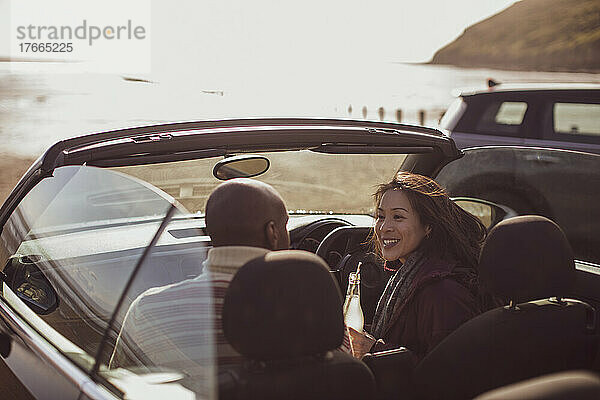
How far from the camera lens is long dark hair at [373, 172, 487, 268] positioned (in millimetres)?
2918

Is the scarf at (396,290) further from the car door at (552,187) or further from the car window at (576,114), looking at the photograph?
the car window at (576,114)

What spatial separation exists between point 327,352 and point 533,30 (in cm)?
8271

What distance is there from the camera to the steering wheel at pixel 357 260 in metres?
3.40

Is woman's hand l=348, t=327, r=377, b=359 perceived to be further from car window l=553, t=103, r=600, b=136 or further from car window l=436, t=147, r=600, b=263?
car window l=553, t=103, r=600, b=136

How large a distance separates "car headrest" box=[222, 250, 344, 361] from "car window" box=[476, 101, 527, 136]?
6021 millimetres

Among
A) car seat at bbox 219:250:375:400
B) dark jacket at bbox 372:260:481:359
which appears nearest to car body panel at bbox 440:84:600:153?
dark jacket at bbox 372:260:481:359

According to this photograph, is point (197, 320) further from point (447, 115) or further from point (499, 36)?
point (499, 36)

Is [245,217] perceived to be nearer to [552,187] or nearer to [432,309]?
[432,309]

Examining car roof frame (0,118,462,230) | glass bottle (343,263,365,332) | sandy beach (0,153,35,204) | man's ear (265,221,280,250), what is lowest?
sandy beach (0,153,35,204)

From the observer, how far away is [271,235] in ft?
6.82

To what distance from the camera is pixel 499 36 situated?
254 feet

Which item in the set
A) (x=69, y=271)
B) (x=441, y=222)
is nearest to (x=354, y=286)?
(x=441, y=222)

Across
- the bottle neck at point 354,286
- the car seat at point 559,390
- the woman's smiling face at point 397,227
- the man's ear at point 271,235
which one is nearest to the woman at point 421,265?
the woman's smiling face at point 397,227

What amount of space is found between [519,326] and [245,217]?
843 millimetres
